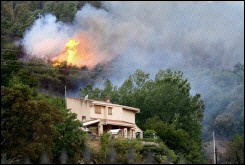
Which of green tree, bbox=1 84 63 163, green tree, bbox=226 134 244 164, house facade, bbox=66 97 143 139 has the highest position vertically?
house facade, bbox=66 97 143 139

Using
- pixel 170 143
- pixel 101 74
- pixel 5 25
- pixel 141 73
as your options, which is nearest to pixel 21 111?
pixel 170 143

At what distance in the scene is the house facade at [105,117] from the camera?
77562 millimetres

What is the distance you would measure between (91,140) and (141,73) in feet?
102

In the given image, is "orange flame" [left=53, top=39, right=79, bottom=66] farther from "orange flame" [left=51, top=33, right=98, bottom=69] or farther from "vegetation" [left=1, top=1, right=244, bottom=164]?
"vegetation" [left=1, top=1, right=244, bottom=164]

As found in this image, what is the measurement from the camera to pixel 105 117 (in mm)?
79688

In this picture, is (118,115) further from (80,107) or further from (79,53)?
(79,53)

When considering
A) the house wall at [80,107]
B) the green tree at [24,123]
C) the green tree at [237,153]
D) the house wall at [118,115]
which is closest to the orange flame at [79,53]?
the house wall at [118,115]

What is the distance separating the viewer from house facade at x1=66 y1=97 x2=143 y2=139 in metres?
77.6

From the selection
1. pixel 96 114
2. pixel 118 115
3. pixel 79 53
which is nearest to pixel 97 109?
pixel 96 114

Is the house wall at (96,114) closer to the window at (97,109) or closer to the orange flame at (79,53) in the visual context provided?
the window at (97,109)

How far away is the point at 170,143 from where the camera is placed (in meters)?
77.8

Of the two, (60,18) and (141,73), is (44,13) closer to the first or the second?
(60,18)

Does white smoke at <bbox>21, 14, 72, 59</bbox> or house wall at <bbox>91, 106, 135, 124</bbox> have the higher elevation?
white smoke at <bbox>21, 14, 72, 59</bbox>

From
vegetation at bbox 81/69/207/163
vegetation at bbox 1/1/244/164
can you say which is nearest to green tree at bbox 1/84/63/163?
vegetation at bbox 1/1/244/164
